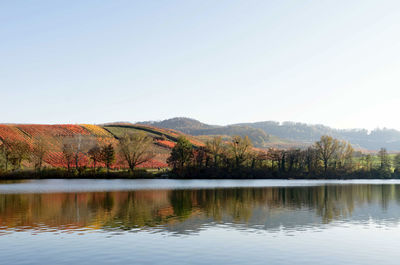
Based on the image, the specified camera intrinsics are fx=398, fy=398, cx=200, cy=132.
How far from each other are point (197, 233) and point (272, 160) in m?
90.3

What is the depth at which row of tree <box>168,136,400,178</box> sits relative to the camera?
108 m

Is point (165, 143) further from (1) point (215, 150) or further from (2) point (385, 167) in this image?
(2) point (385, 167)

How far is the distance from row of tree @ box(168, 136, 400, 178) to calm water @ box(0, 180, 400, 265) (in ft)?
207

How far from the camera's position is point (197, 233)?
89.4 ft

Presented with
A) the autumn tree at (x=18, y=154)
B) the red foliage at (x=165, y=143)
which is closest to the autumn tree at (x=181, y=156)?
the autumn tree at (x=18, y=154)

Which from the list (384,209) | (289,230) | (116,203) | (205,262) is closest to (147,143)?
(116,203)

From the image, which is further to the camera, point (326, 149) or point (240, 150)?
point (326, 149)

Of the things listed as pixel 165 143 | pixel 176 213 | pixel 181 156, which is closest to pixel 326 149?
pixel 181 156

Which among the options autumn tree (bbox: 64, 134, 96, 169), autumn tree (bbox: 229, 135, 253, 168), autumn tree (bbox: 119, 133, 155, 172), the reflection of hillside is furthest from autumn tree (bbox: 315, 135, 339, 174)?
the reflection of hillside

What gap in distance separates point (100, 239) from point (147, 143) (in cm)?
8240

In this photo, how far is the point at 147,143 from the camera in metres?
107

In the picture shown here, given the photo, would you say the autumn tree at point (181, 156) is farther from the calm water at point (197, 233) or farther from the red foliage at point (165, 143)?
the calm water at point (197, 233)

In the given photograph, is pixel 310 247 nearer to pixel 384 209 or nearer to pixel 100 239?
pixel 100 239

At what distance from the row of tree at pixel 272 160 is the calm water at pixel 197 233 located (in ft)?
207
